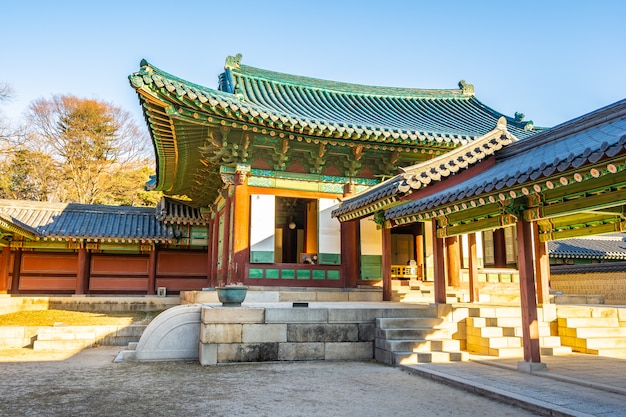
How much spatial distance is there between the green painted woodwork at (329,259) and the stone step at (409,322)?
14.6ft

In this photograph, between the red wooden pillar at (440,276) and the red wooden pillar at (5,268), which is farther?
the red wooden pillar at (5,268)

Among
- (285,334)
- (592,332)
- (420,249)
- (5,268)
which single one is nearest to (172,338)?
(285,334)

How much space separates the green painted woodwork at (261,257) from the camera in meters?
13.2

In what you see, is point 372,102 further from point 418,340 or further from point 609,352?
point 609,352

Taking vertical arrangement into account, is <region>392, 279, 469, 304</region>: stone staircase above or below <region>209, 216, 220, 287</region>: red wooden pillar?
below

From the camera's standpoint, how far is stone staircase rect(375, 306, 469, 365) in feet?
28.2

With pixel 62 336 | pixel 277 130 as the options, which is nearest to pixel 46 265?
pixel 62 336

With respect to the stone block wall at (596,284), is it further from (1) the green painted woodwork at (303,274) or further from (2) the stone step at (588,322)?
(1) the green painted woodwork at (303,274)

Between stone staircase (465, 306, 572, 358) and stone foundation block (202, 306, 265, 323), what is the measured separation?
4160 millimetres

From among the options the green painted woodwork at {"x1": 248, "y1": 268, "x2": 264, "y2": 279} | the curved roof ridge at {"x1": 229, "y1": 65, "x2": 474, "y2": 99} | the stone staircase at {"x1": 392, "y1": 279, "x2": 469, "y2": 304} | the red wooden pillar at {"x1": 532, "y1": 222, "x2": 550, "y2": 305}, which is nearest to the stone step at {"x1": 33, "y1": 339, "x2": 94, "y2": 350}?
the green painted woodwork at {"x1": 248, "y1": 268, "x2": 264, "y2": 279}

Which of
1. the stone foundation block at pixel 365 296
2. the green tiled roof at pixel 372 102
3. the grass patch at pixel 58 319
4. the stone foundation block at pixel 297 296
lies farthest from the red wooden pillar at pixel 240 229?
the grass patch at pixel 58 319

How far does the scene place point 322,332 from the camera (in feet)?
30.6

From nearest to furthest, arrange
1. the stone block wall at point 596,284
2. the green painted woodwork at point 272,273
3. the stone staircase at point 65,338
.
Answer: the stone staircase at point 65,338
the green painted woodwork at point 272,273
the stone block wall at point 596,284

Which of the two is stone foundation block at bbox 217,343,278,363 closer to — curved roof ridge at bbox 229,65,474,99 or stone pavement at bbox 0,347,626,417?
stone pavement at bbox 0,347,626,417
